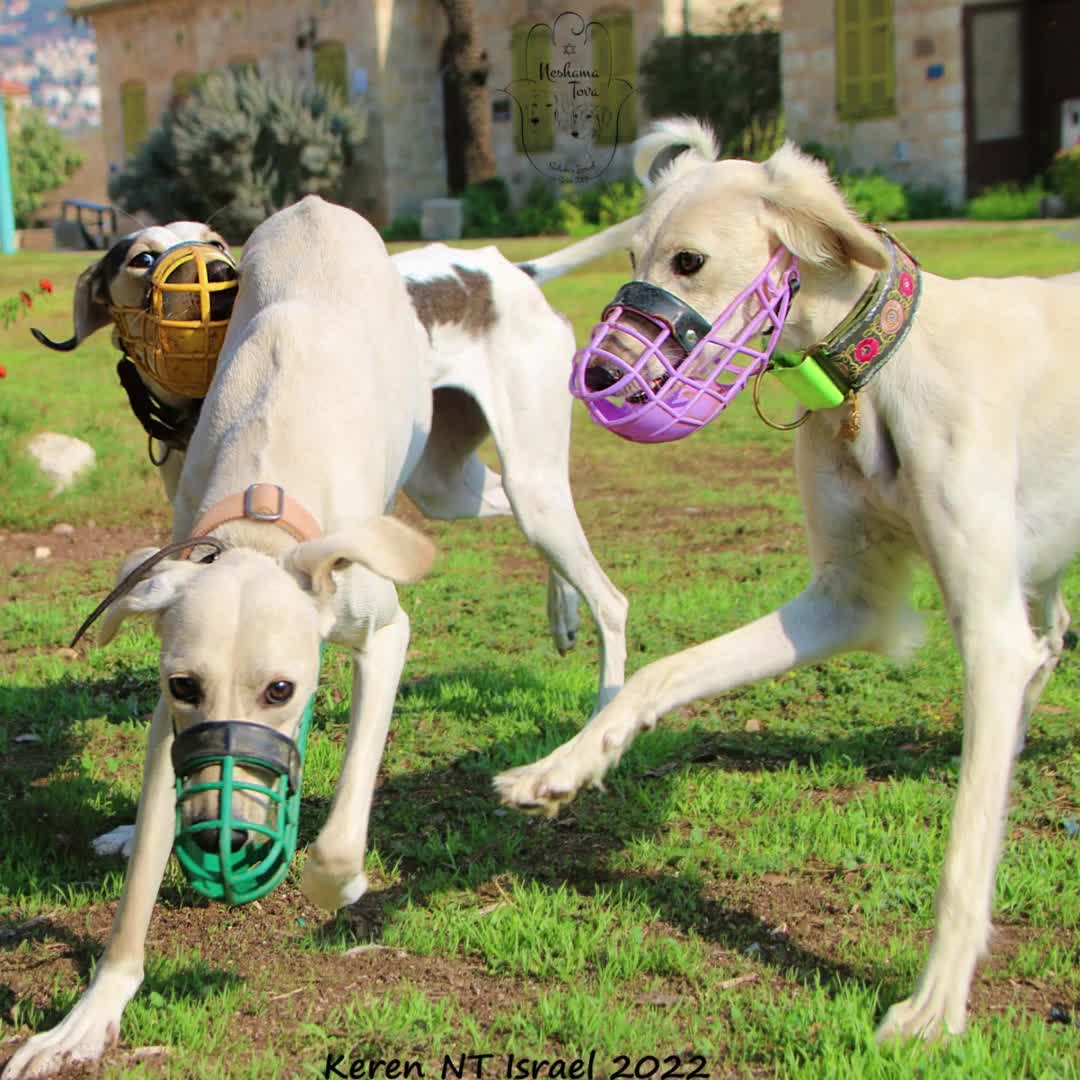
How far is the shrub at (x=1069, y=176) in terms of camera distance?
19656 mm

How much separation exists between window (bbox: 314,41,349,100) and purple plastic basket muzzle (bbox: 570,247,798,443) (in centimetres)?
2637

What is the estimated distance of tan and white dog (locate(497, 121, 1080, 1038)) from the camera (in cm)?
320

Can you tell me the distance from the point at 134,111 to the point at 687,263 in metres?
32.7

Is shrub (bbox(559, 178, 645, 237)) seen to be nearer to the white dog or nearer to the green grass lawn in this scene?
the green grass lawn

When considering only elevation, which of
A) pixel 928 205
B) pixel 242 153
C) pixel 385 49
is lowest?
pixel 928 205

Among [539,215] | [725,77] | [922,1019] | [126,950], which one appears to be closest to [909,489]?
[922,1019]

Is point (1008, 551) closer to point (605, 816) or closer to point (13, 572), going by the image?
point (605, 816)

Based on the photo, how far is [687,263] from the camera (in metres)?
3.28

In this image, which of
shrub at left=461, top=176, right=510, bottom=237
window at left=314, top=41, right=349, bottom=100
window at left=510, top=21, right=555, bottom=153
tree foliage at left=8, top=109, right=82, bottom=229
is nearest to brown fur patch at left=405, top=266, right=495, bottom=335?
window at left=510, top=21, right=555, bottom=153

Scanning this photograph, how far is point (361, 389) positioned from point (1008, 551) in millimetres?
1629

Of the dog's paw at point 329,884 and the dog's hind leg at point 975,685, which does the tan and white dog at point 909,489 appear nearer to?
the dog's hind leg at point 975,685

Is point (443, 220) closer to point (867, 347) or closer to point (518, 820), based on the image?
point (518, 820)

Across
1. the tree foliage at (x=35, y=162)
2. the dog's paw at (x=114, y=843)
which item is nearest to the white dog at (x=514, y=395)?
the dog's paw at (x=114, y=843)

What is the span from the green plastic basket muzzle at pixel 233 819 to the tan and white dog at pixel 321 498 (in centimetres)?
5
